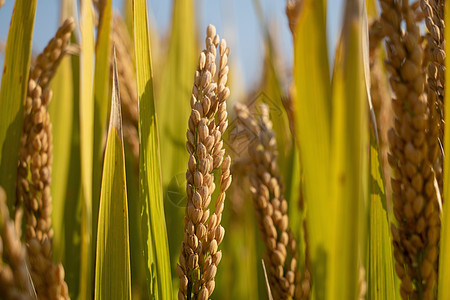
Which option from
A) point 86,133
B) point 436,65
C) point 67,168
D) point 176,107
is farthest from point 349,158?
point 67,168

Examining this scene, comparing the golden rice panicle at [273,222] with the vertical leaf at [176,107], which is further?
the vertical leaf at [176,107]

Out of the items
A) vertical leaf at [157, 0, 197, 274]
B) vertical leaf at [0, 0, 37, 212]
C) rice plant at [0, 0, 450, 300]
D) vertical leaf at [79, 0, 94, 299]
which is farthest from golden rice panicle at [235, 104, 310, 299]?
vertical leaf at [0, 0, 37, 212]

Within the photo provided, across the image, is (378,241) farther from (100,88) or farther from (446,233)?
(100,88)

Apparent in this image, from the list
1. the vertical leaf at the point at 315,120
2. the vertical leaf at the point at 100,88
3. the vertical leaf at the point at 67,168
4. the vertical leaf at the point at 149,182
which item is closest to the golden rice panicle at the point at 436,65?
the vertical leaf at the point at 315,120

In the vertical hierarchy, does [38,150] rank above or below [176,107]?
below

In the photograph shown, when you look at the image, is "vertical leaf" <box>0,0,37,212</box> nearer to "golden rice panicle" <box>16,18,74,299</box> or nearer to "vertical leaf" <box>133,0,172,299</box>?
"golden rice panicle" <box>16,18,74,299</box>

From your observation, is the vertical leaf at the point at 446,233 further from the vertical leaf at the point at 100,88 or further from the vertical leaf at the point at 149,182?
the vertical leaf at the point at 100,88
